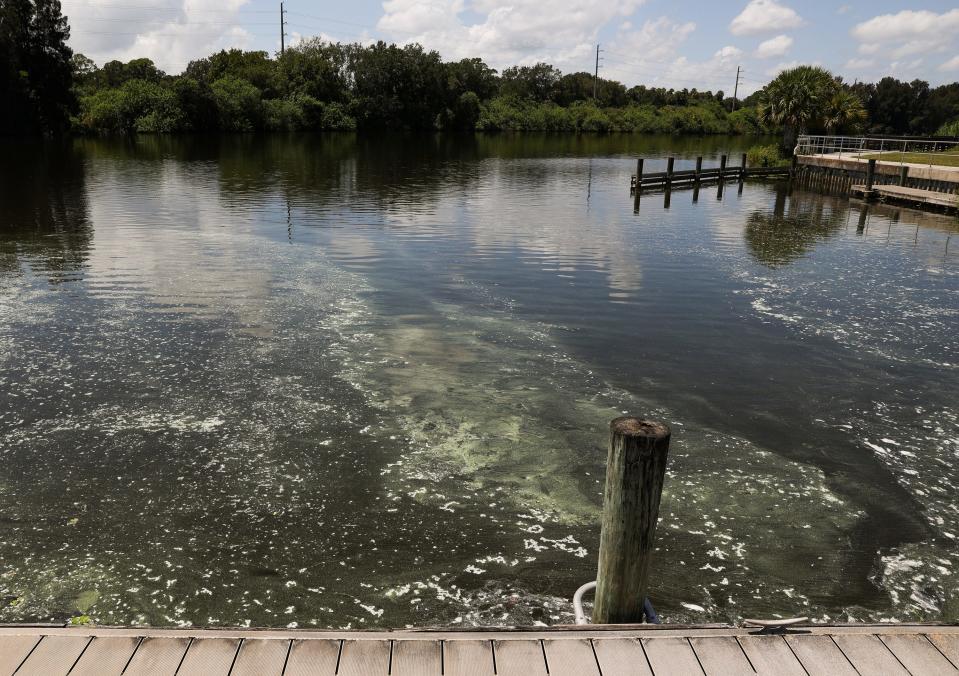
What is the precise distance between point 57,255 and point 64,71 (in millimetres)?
64999

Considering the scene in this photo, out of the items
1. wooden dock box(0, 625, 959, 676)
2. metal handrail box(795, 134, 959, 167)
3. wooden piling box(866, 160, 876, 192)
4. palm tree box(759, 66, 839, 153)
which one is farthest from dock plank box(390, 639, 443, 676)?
palm tree box(759, 66, 839, 153)

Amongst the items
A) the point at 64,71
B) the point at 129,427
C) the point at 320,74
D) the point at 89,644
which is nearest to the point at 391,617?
the point at 89,644

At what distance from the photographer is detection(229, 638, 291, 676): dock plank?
351 cm

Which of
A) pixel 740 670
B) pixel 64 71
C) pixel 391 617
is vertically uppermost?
pixel 64 71

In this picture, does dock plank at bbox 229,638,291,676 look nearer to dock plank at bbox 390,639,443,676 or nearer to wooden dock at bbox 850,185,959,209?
dock plank at bbox 390,639,443,676

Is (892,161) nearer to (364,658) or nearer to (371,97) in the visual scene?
(364,658)

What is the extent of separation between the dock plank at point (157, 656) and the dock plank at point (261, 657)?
315mm

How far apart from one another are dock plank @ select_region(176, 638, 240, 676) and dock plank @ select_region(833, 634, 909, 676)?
3365 mm

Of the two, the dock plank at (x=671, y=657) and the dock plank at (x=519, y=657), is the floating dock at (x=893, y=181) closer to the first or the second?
the dock plank at (x=671, y=657)

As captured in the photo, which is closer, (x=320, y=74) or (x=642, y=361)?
(x=642, y=361)

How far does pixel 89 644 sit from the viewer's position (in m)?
3.67

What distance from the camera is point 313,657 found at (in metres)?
3.61

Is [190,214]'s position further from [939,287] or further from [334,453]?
[939,287]

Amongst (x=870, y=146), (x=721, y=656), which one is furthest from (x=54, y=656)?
(x=870, y=146)
